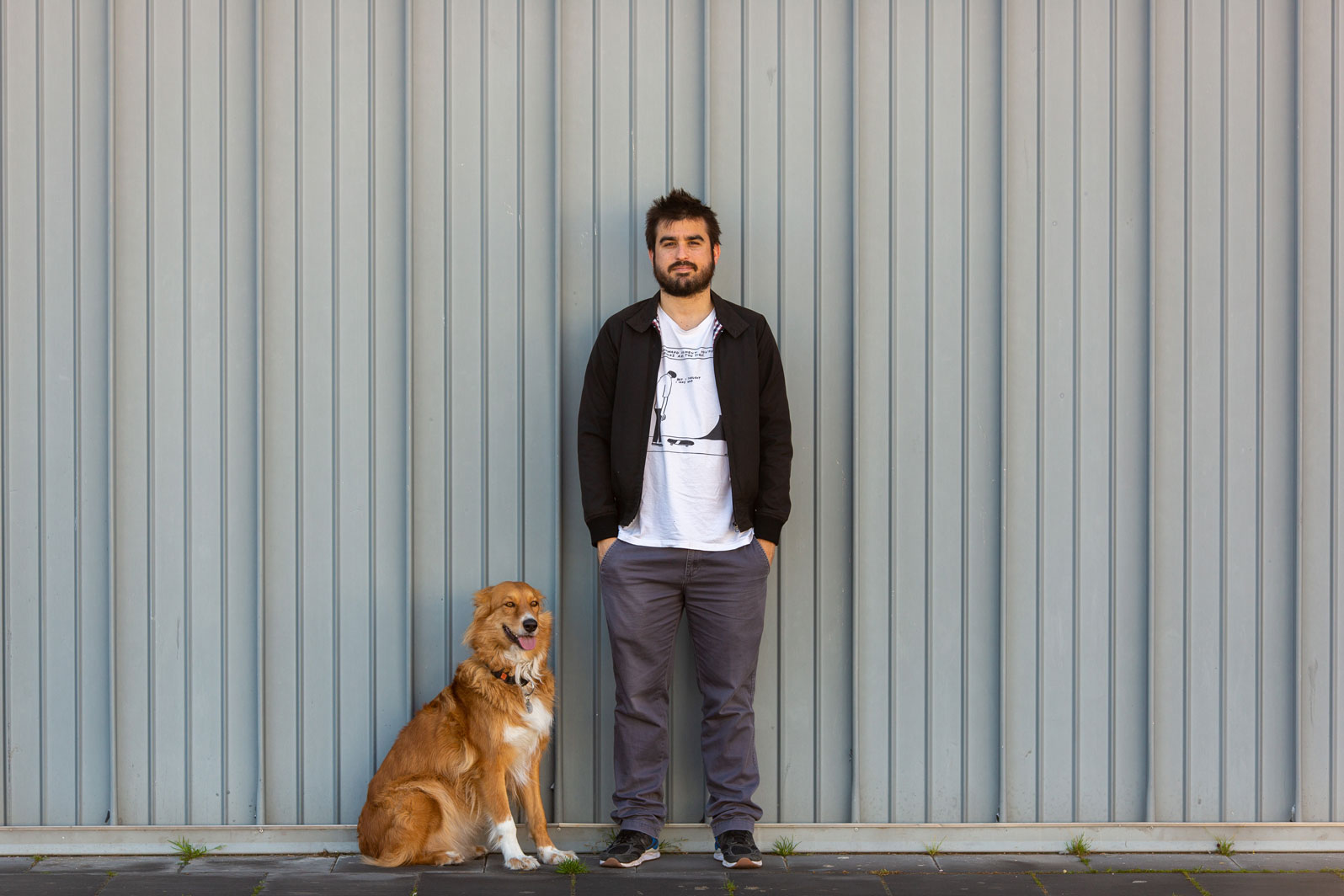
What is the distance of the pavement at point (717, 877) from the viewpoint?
3.92 m

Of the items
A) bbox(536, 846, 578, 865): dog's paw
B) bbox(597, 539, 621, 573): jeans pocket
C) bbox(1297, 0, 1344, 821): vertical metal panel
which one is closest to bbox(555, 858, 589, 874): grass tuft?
bbox(536, 846, 578, 865): dog's paw

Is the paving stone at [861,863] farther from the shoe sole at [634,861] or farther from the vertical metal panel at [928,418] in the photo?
the shoe sole at [634,861]

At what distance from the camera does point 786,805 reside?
443 centimetres

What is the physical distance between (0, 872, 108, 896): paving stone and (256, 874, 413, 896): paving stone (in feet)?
1.26

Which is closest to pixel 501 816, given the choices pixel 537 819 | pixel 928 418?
pixel 537 819

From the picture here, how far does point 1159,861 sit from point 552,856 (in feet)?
6.93

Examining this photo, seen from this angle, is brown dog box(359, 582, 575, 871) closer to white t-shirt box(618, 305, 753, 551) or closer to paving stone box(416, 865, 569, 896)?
paving stone box(416, 865, 569, 896)

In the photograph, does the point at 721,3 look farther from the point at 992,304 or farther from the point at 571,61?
the point at 992,304

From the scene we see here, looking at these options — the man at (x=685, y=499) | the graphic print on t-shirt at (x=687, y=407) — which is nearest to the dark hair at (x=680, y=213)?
the man at (x=685, y=499)

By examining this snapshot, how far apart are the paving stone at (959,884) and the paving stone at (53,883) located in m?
2.37

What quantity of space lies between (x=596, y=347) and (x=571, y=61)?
3.49ft

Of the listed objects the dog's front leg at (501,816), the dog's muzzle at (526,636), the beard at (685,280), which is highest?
the beard at (685,280)

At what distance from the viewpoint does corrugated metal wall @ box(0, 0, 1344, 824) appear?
14.2ft

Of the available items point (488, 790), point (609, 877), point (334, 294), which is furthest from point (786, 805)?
point (334, 294)
